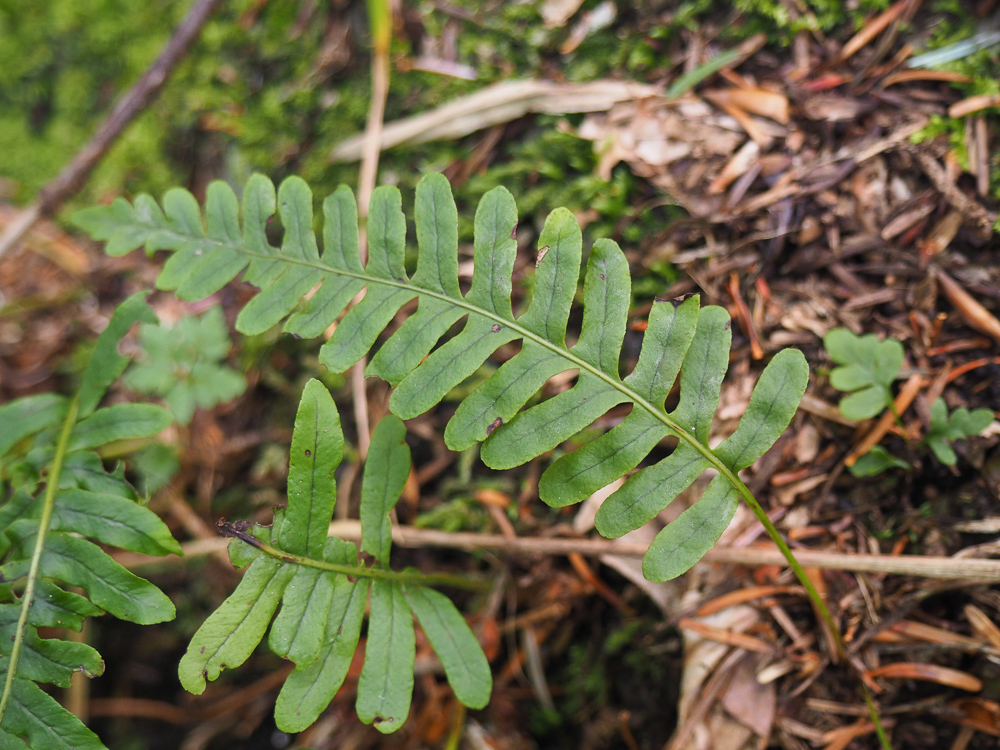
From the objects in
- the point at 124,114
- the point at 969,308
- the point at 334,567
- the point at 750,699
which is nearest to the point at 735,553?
the point at 750,699

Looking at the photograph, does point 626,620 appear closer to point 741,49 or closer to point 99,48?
point 741,49

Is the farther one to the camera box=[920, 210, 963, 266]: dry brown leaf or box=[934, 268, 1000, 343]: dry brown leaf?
box=[920, 210, 963, 266]: dry brown leaf

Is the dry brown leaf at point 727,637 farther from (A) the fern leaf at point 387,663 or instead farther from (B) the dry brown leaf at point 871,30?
(B) the dry brown leaf at point 871,30

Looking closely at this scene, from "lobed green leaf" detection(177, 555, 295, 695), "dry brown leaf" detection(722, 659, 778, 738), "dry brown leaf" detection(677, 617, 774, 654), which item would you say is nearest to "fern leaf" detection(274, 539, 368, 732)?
"lobed green leaf" detection(177, 555, 295, 695)

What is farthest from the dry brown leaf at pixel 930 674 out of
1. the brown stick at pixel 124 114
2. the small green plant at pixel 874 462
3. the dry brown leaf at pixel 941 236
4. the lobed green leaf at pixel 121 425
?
the brown stick at pixel 124 114

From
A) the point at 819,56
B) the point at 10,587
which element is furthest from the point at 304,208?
the point at 819,56

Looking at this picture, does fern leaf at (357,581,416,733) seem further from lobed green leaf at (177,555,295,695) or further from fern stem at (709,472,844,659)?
fern stem at (709,472,844,659)

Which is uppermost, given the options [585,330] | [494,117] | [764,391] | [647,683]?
[494,117]
